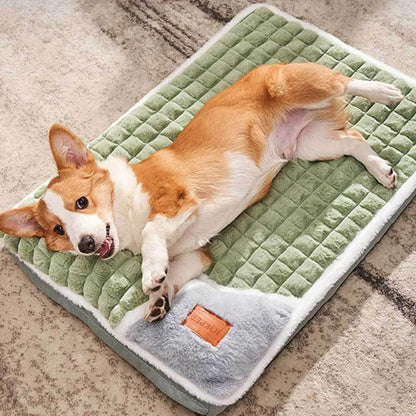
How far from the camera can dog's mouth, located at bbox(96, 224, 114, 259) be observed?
6.91 ft

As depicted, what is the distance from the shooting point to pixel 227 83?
273 centimetres

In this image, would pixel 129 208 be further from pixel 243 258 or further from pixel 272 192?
pixel 272 192

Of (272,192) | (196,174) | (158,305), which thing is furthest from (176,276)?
(272,192)

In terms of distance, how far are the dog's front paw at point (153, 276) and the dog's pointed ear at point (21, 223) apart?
0.46 m

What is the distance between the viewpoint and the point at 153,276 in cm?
201

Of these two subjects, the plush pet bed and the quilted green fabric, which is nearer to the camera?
the plush pet bed

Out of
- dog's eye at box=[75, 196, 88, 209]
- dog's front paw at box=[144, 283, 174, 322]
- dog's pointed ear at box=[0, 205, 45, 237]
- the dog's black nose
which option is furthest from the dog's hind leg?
dog's pointed ear at box=[0, 205, 45, 237]

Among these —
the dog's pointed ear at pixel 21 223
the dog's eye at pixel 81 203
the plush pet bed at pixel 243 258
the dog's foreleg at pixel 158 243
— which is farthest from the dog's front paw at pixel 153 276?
the dog's pointed ear at pixel 21 223

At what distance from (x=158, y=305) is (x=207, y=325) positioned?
18cm

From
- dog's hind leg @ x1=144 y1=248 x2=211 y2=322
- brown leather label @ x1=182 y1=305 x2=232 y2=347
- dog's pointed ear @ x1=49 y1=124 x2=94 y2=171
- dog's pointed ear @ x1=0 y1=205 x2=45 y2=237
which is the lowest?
brown leather label @ x1=182 y1=305 x2=232 y2=347

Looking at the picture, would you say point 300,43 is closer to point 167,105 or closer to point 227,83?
point 227,83

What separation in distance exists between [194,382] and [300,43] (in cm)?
163

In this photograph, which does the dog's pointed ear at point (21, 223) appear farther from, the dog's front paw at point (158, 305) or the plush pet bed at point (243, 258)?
the dog's front paw at point (158, 305)

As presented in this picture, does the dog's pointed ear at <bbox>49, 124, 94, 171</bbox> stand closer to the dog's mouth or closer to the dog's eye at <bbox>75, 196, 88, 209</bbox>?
the dog's eye at <bbox>75, 196, 88, 209</bbox>
